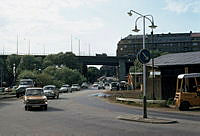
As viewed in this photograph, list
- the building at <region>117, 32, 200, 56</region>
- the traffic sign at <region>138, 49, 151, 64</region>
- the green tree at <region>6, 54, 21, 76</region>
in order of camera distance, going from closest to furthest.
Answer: the traffic sign at <region>138, 49, 151, 64</region>
the green tree at <region>6, 54, 21, 76</region>
the building at <region>117, 32, 200, 56</region>

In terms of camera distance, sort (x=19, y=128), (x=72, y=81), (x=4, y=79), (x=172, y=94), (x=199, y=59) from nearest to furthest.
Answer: (x=19, y=128) < (x=199, y=59) < (x=172, y=94) < (x=72, y=81) < (x=4, y=79)

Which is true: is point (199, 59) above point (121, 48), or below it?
below

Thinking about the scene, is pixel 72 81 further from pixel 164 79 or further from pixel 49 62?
pixel 164 79

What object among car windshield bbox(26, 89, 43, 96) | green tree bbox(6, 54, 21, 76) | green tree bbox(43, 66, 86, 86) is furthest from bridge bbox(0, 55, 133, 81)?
car windshield bbox(26, 89, 43, 96)

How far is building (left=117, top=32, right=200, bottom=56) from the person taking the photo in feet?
524

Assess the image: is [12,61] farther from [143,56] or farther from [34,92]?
[143,56]

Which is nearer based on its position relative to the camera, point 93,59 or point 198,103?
point 198,103

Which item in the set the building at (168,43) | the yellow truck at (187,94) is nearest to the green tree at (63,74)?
the building at (168,43)

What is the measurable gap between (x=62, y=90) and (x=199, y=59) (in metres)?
42.9

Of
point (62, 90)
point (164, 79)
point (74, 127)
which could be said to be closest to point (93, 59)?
point (62, 90)

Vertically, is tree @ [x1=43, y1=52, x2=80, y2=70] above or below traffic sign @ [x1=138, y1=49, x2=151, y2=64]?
above

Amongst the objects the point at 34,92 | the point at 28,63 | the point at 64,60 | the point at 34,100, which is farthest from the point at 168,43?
the point at 34,100

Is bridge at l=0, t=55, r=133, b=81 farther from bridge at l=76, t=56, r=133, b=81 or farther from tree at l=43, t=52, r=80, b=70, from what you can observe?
tree at l=43, t=52, r=80, b=70

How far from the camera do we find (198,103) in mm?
24969
